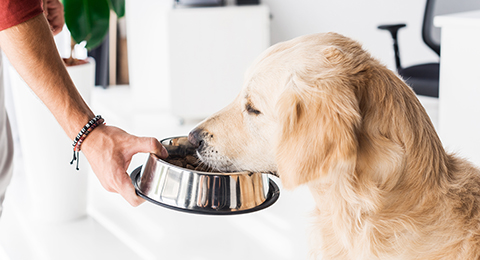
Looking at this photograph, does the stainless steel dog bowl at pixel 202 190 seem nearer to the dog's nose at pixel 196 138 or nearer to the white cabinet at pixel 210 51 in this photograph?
the dog's nose at pixel 196 138

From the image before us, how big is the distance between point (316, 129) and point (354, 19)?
4.21m

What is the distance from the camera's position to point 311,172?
0.92 meters

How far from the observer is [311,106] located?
921mm

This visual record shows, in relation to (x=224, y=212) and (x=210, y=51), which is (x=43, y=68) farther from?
(x=210, y=51)

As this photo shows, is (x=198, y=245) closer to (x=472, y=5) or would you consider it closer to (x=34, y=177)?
(x=34, y=177)

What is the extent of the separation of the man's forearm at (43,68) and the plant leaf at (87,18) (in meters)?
1.23

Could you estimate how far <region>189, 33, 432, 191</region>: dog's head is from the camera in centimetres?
90

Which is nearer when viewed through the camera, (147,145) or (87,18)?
(147,145)

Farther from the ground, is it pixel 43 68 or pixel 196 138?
pixel 43 68

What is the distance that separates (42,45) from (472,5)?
9.97 feet

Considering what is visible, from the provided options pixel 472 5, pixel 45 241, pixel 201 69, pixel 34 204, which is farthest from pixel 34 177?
pixel 472 5

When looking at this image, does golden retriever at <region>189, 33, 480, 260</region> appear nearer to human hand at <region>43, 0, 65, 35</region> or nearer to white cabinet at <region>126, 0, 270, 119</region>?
human hand at <region>43, 0, 65, 35</region>

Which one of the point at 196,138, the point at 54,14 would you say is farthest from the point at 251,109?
the point at 54,14

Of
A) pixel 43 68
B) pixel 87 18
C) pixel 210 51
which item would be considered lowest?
pixel 210 51
